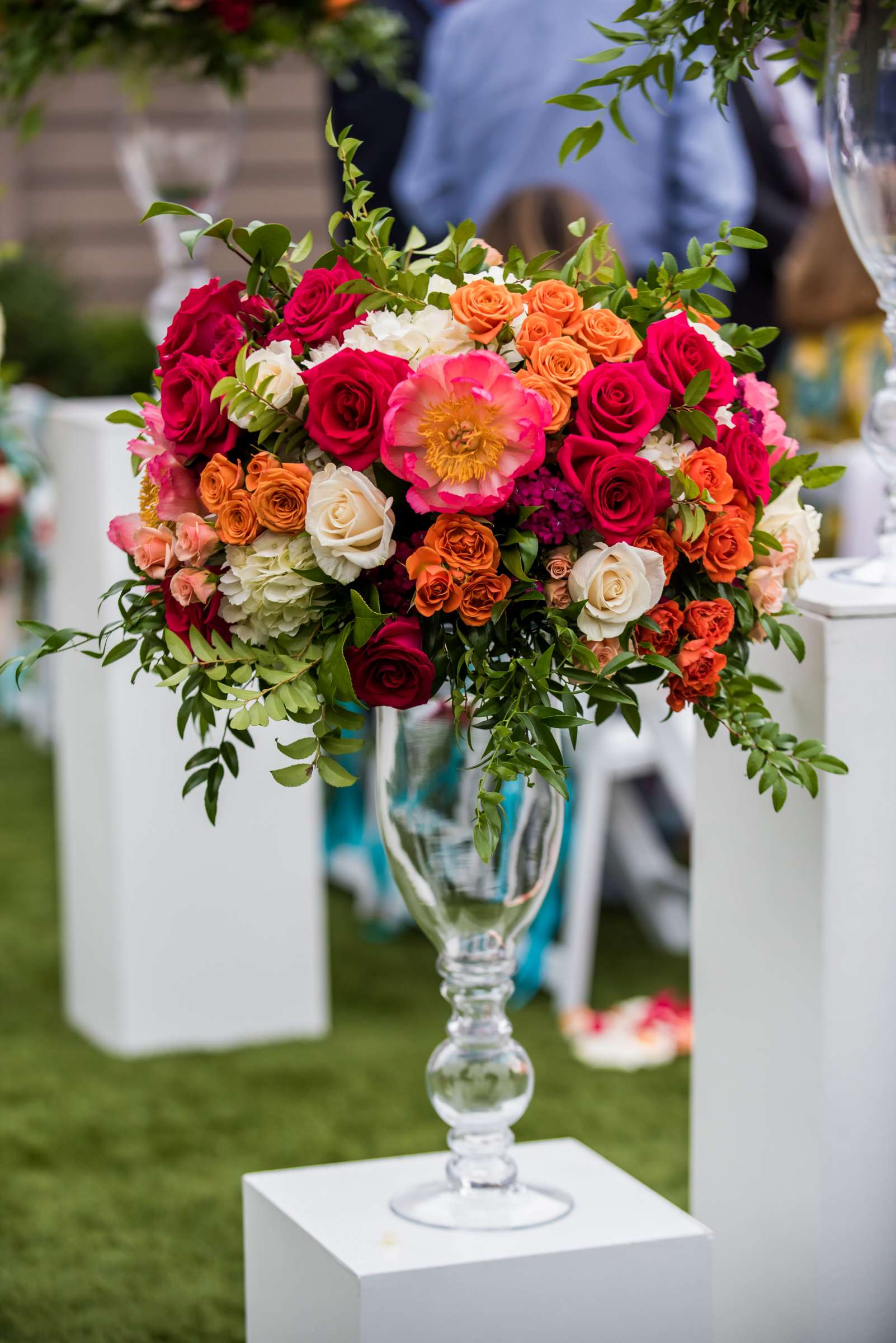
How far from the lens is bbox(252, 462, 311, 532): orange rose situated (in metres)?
1.16

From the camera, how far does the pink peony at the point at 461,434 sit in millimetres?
1130

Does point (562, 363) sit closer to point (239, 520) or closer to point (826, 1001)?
point (239, 520)

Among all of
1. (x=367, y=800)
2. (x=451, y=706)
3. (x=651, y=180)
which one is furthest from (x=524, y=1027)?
(x=651, y=180)

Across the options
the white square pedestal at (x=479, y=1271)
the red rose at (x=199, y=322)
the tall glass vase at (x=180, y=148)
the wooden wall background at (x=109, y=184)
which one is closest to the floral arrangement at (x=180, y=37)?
the tall glass vase at (x=180, y=148)

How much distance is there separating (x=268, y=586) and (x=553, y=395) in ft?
0.74

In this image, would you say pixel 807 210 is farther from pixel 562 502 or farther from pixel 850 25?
pixel 562 502

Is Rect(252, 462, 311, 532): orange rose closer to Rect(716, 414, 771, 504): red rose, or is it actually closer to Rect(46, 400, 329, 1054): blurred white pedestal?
Rect(716, 414, 771, 504): red rose

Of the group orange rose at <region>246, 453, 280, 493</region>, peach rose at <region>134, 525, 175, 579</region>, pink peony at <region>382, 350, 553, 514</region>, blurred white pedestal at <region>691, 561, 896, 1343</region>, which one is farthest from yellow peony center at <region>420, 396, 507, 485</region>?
blurred white pedestal at <region>691, 561, 896, 1343</region>

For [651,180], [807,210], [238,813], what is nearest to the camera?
[238,813]

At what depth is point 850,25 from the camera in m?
1.33

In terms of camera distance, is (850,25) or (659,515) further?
(850,25)

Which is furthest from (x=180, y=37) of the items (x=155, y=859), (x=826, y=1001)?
(x=826, y=1001)

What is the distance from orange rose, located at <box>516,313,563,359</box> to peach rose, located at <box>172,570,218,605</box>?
26 centimetres

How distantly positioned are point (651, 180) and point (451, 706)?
3.16 m
